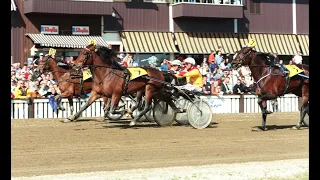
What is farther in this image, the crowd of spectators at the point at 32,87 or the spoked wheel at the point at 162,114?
the crowd of spectators at the point at 32,87

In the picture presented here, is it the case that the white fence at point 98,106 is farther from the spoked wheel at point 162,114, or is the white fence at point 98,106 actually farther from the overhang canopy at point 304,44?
the overhang canopy at point 304,44

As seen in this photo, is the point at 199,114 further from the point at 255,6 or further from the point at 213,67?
the point at 255,6

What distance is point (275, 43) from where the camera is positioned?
3819 centimetres

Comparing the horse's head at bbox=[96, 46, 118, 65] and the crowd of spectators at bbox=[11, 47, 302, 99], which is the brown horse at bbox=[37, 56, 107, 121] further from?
the horse's head at bbox=[96, 46, 118, 65]

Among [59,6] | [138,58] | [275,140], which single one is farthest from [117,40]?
[275,140]

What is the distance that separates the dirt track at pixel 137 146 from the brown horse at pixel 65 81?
1.46m

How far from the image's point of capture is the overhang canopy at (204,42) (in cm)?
Answer: 3544

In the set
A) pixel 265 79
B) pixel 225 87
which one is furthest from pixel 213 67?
pixel 265 79

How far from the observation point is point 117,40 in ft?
112

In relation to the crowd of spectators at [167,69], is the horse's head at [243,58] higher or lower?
higher

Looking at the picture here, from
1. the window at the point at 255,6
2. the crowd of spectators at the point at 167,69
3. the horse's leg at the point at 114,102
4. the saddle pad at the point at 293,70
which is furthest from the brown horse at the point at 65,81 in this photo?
the window at the point at 255,6

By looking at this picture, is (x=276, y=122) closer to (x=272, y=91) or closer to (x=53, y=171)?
(x=272, y=91)

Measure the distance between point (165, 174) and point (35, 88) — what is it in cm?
1375

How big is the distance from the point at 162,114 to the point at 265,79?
3.05m
